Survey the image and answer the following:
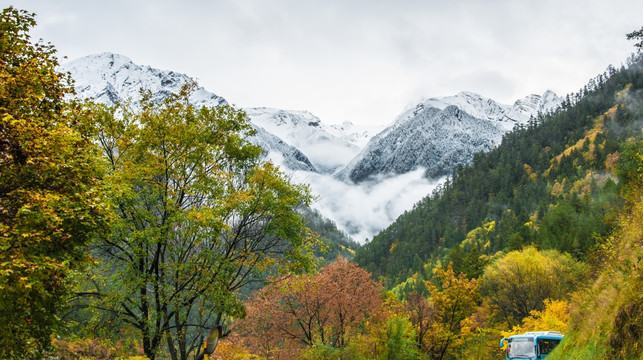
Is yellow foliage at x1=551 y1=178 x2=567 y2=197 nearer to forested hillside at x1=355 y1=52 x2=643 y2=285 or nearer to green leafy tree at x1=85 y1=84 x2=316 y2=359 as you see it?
forested hillside at x1=355 y1=52 x2=643 y2=285

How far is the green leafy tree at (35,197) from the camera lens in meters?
7.57

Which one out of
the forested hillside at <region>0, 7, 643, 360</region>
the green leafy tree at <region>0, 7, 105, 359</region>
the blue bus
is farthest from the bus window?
the green leafy tree at <region>0, 7, 105, 359</region>

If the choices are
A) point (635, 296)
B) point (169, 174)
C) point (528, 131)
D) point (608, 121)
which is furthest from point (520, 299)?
point (528, 131)

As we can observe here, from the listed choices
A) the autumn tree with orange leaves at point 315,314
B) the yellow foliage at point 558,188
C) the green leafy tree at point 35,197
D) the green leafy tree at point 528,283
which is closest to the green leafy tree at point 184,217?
the green leafy tree at point 35,197

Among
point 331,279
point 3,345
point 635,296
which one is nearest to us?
point 3,345

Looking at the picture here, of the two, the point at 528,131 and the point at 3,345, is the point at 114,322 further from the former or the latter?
the point at 528,131

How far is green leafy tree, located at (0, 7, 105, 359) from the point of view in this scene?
7.57m

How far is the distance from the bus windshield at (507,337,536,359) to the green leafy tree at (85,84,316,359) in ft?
57.5

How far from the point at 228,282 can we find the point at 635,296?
1210 cm

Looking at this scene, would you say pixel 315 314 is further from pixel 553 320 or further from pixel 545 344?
pixel 553 320

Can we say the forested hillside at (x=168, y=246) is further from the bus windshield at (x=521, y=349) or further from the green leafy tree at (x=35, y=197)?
the bus windshield at (x=521, y=349)

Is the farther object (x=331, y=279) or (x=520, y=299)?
(x=520, y=299)

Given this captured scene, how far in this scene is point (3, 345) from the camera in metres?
7.64

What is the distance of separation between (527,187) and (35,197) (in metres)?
146
